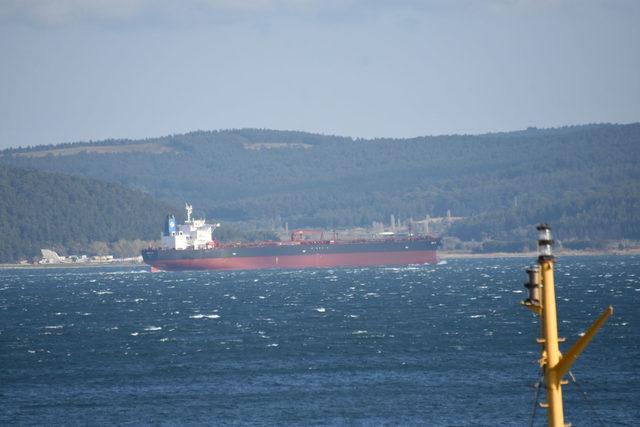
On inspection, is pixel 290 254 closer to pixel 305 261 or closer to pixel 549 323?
pixel 305 261

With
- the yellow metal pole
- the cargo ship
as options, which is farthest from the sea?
the cargo ship

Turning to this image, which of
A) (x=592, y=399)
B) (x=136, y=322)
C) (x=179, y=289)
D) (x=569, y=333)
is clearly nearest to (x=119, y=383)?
(x=592, y=399)

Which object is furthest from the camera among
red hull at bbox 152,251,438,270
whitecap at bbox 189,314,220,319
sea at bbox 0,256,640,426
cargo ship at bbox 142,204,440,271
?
red hull at bbox 152,251,438,270

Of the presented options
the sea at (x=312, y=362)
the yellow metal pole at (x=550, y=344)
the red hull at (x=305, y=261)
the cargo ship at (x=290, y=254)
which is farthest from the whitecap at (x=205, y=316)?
the red hull at (x=305, y=261)

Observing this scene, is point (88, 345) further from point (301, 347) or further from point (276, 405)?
point (276, 405)

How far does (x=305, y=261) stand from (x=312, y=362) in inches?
4026

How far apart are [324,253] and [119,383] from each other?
346ft

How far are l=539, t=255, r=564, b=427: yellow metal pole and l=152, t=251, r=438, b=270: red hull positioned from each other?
432 ft

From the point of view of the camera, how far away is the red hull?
147625 mm

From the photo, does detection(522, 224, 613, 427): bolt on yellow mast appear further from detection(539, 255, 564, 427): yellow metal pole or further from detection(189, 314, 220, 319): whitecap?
detection(189, 314, 220, 319): whitecap

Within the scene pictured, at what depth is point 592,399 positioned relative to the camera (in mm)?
36312

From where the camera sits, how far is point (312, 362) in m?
47.4

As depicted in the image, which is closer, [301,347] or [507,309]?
[301,347]

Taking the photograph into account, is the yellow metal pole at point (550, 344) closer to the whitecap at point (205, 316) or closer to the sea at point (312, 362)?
the sea at point (312, 362)
